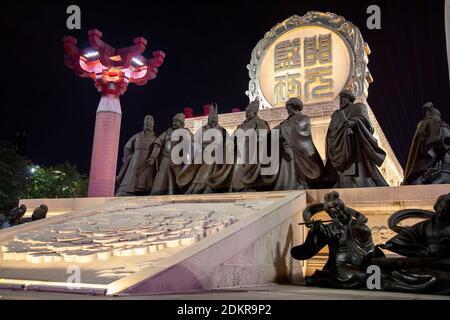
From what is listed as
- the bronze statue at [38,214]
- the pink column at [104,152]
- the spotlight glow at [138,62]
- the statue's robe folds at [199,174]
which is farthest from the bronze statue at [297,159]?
the spotlight glow at [138,62]

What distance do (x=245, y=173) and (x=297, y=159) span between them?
1.07 m

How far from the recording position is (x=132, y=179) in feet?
30.8

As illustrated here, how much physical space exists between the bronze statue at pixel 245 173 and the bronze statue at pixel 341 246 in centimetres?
290

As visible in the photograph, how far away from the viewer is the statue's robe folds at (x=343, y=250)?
4.58 meters

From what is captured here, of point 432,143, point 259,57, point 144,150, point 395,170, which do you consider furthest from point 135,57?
point 432,143

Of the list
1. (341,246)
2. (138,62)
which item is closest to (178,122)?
(341,246)

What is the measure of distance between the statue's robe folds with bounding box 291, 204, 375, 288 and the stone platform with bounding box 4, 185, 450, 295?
21.6 inches

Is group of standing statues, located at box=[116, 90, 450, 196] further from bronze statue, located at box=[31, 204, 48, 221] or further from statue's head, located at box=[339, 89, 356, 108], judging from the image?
bronze statue, located at box=[31, 204, 48, 221]

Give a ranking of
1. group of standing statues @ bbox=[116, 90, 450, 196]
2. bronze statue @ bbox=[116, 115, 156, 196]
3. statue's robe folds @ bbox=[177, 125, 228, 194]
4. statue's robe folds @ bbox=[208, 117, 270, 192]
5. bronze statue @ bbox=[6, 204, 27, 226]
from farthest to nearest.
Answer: bronze statue @ bbox=[116, 115, 156, 196] < statue's robe folds @ bbox=[177, 125, 228, 194] < statue's robe folds @ bbox=[208, 117, 270, 192] < bronze statue @ bbox=[6, 204, 27, 226] < group of standing statues @ bbox=[116, 90, 450, 196]

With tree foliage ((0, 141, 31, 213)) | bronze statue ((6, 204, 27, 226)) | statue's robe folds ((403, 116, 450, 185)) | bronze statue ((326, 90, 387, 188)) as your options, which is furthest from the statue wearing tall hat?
→ tree foliage ((0, 141, 31, 213))

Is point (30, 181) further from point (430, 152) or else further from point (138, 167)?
point (430, 152)

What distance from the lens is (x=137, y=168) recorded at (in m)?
9.41

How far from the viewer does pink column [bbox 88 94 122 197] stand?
18828mm
